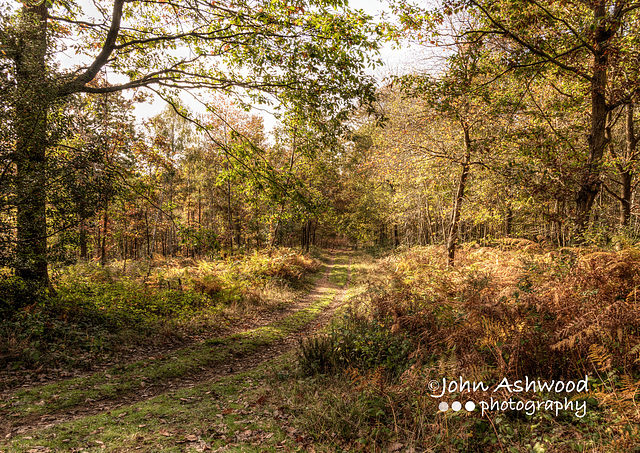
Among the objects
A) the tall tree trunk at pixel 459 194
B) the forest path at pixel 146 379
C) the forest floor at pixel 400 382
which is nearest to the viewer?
the forest floor at pixel 400 382

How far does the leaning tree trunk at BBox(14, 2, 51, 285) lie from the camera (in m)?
5.47

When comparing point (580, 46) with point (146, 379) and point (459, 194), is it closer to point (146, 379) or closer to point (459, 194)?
point (459, 194)

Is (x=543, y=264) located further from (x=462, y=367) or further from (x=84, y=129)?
(x=84, y=129)

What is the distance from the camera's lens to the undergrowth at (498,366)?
108 inches

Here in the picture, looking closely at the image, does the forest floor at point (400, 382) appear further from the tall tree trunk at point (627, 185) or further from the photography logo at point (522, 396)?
the tall tree trunk at point (627, 185)

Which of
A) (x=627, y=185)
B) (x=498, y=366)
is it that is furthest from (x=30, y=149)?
(x=627, y=185)

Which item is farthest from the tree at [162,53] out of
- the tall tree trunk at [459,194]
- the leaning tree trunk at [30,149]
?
the tall tree trunk at [459,194]

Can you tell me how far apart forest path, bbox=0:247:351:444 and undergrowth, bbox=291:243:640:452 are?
2.39 metres

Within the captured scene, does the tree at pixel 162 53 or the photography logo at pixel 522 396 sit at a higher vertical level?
the tree at pixel 162 53

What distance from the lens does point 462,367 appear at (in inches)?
144

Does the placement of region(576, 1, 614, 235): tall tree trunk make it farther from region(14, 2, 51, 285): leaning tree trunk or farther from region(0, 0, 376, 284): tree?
region(14, 2, 51, 285): leaning tree trunk

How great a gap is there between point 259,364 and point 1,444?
4.01 metres

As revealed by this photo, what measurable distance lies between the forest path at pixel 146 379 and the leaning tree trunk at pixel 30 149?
9.08 feet

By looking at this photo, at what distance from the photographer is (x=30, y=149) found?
5.74 metres
